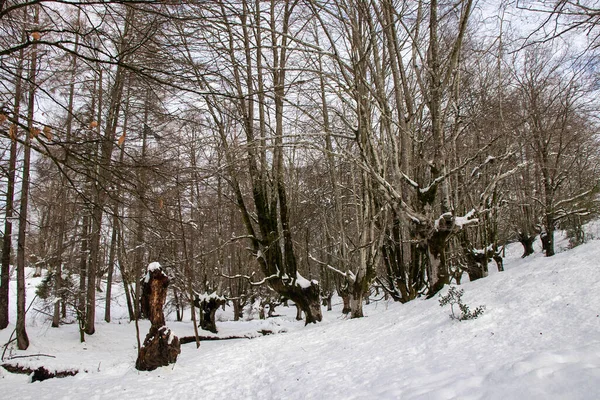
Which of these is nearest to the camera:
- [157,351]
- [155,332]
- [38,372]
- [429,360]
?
[429,360]

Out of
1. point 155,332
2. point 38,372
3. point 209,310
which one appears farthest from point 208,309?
point 155,332

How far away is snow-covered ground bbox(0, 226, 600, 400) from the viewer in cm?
249

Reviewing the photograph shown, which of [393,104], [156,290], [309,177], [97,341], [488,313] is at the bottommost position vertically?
[97,341]

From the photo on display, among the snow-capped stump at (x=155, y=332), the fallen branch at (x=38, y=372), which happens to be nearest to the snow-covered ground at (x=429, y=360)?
the fallen branch at (x=38, y=372)

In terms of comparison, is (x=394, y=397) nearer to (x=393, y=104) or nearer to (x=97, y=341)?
(x=393, y=104)

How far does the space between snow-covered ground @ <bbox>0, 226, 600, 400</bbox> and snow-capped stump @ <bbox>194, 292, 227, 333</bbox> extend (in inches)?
284

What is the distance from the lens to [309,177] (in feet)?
43.5

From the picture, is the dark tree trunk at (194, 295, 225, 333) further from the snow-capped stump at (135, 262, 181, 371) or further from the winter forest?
the snow-capped stump at (135, 262, 181, 371)

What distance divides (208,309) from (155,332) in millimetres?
8575

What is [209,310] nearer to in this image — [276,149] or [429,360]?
[276,149]

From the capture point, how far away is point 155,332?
7.07 meters

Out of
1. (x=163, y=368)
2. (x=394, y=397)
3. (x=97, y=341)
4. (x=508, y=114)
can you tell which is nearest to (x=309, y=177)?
(x=508, y=114)

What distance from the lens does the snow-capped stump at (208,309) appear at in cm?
1509

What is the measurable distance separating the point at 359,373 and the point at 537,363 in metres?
1.85
